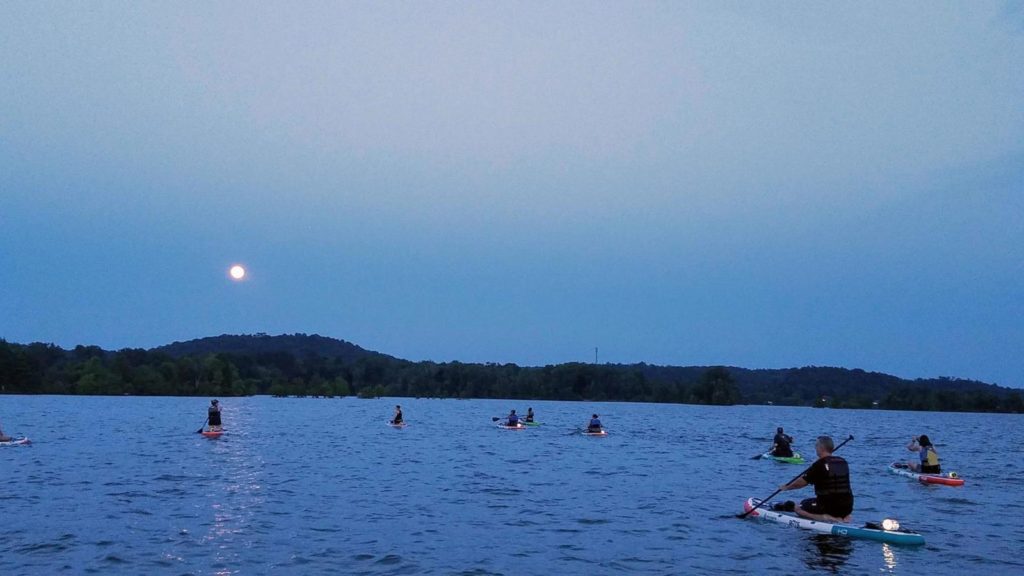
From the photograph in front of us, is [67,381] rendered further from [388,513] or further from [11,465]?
[388,513]

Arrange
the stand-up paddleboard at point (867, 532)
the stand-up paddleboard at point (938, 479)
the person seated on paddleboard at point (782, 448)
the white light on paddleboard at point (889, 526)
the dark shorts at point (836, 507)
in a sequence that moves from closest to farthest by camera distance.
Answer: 1. the stand-up paddleboard at point (867, 532)
2. the white light on paddleboard at point (889, 526)
3. the dark shorts at point (836, 507)
4. the stand-up paddleboard at point (938, 479)
5. the person seated on paddleboard at point (782, 448)

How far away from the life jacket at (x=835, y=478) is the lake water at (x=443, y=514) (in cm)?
115

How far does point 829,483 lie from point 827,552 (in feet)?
6.65

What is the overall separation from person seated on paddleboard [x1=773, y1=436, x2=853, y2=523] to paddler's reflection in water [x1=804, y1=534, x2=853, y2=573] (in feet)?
2.23

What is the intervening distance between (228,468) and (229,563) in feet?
57.8

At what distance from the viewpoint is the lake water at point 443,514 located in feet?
53.5

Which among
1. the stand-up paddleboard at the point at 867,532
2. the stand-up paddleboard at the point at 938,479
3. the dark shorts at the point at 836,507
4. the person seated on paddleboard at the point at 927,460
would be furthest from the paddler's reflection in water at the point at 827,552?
the person seated on paddleboard at the point at 927,460

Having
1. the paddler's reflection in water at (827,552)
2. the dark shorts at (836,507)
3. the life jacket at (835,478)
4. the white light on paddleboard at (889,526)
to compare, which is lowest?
the paddler's reflection in water at (827,552)

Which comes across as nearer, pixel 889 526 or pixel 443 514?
pixel 889 526

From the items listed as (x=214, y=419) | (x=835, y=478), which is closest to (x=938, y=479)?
(x=835, y=478)

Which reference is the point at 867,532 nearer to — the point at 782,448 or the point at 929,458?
the point at 929,458

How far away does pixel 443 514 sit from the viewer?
22.1m

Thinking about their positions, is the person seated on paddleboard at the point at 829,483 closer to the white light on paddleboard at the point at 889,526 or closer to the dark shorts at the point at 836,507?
the dark shorts at the point at 836,507

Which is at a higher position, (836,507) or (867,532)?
(836,507)
